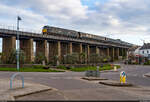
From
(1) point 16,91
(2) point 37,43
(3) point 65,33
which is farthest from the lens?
(2) point 37,43

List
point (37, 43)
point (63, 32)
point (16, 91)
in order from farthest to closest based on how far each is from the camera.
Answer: point (37, 43) < point (63, 32) < point (16, 91)

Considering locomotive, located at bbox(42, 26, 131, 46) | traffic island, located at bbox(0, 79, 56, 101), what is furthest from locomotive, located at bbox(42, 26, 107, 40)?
traffic island, located at bbox(0, 79, 56, 101)

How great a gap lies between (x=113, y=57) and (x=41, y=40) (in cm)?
5691

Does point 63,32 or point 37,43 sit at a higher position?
point 63,32

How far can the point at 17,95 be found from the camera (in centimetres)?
848

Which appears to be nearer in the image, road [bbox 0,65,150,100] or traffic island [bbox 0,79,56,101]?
traffic island [bbox 0,79,56,101]

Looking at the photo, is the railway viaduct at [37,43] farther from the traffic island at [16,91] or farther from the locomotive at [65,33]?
the traffic island at [16,91]

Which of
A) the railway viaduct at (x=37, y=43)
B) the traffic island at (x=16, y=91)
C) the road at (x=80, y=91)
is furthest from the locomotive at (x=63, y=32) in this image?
the traffic island at (x=16, y=91)

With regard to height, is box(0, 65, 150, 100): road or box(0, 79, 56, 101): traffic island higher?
box(0, 79, 56, 101): traffic island

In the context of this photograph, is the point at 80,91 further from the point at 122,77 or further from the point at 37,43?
the point at 37,43

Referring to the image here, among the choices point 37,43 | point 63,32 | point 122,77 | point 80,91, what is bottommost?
point 80,91

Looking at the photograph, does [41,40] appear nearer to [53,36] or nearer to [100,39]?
[53,36]

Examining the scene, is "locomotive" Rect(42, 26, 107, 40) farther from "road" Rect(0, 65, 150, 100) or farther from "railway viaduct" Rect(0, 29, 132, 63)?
"road" Rect(0, 65, 150, 100)

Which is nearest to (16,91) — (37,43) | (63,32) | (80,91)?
(80,91)
